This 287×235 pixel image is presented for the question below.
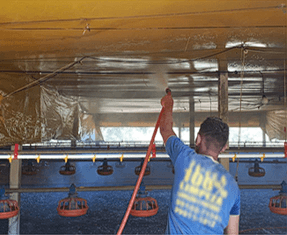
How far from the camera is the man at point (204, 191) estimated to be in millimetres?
1330

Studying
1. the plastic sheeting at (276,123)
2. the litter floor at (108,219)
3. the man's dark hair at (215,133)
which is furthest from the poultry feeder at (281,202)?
the plastic sheeting at (276,123)

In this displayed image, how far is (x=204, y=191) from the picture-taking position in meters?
1.35

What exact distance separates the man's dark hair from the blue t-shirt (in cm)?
9

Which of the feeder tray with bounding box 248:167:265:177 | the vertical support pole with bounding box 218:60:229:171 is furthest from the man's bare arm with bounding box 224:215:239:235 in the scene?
the feeder tray with bounding box 248:167:265:177

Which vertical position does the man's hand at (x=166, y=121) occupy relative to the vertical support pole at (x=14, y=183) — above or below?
above

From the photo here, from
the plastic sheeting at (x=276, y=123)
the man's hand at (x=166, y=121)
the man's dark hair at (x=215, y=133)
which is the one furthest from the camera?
the plastic sheeting at (x=276, y=123)

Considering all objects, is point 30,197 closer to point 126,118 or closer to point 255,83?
point 126,118

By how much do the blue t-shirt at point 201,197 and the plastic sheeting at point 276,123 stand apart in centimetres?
979

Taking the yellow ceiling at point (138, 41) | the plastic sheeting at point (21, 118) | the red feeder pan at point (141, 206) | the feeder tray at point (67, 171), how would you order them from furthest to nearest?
the feeder tray at point (67, 171) < the plastic sheeting at point (21, 118) < the red feeder pan at point (141, 206) < the yellow ceiling at point (138, 41)

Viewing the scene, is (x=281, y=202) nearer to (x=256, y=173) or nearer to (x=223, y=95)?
(x=223, y=95)

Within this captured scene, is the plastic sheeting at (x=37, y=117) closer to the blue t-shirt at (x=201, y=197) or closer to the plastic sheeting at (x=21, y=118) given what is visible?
the plastic sheeting at (x=21, y=118)

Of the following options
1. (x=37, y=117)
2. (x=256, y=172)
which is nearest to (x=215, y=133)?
(x=37, y=117)

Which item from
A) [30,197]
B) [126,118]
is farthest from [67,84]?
[30,197]

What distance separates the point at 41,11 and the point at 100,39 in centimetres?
89
